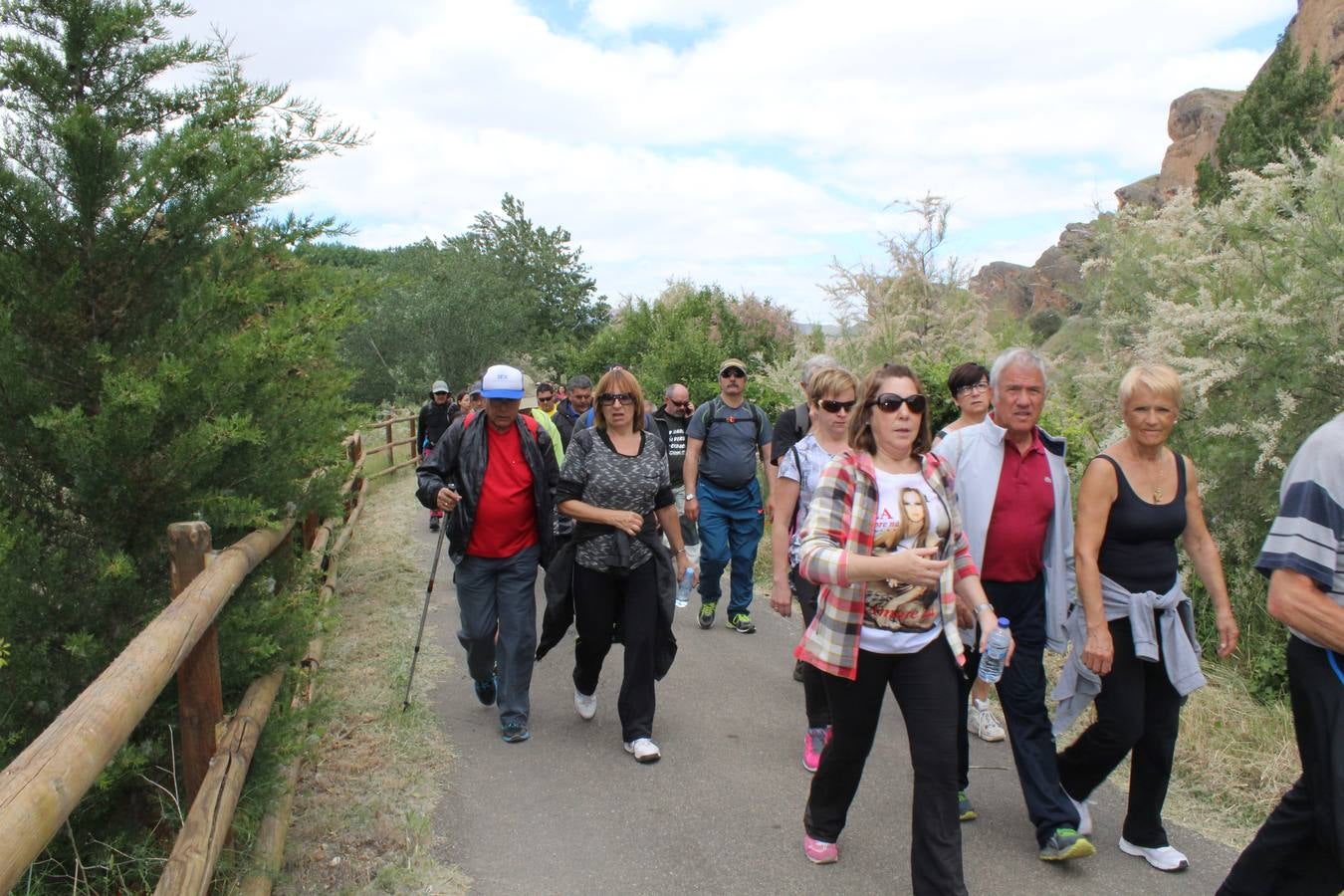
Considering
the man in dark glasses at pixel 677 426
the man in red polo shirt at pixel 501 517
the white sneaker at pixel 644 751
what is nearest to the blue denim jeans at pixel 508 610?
the man in red polo shirt at pixel 501 517

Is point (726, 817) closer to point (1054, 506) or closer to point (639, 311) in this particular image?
point (1054, 506)

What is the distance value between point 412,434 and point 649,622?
18.3 metres

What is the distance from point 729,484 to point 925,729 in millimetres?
4193

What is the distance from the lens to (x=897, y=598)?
133 inches

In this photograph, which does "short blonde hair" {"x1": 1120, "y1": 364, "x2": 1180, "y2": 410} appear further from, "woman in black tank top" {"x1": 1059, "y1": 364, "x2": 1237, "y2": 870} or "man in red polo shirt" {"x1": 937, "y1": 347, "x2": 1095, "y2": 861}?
"man in red polo shirt" {"x1": 937, "y1": 347, "x2": 1095, "y2": 861}

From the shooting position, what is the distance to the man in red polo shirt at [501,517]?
5.14 meters

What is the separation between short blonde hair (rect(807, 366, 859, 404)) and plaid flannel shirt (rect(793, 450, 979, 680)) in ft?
4.98

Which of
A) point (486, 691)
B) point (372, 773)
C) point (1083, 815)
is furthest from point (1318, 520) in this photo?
point (486, 691)

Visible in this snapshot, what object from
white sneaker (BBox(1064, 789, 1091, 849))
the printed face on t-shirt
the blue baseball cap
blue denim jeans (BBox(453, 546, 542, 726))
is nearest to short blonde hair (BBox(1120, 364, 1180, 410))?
the printed face on t-shirt

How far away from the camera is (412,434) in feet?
73.3

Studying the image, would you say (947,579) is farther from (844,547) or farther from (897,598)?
(844,547)

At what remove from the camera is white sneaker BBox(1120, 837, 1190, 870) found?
12.4ft

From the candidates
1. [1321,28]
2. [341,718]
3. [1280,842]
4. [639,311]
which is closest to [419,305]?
[639,311]

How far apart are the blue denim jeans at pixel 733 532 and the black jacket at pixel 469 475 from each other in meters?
2.39
